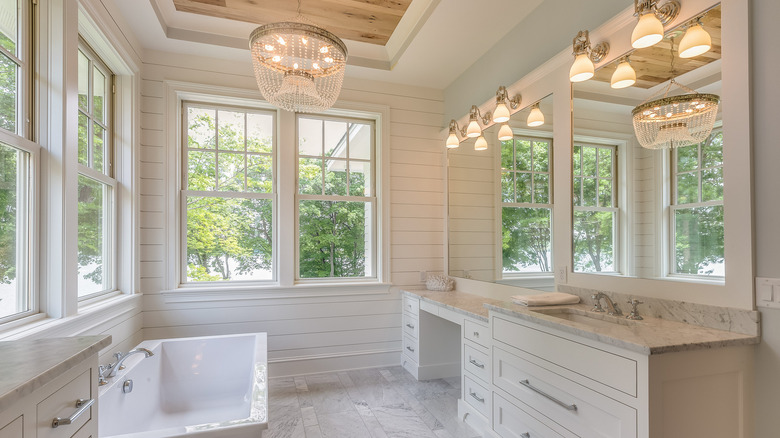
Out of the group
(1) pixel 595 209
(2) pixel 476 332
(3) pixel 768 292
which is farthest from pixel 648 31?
(2) pixel 476 332

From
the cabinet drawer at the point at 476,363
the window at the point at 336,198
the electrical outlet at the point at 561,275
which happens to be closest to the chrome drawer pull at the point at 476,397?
the cabinet drawer at the point at 476,363

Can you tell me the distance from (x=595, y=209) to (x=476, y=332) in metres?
1.04

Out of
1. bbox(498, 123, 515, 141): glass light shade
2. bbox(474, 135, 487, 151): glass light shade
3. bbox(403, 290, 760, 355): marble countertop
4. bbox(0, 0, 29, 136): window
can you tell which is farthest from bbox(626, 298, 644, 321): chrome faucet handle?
bbox(0, 0, 29, 136): window

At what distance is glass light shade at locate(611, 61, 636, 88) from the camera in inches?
77.1

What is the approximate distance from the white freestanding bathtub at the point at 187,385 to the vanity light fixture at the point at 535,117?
232 cm

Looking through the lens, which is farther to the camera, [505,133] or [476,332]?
[505,133]

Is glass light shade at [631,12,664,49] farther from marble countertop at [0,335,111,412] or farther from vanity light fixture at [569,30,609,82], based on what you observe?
marble countertop at [0,335,111,412]

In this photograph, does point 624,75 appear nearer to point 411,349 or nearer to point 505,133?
point 505,133

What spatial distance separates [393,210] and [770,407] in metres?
2.88

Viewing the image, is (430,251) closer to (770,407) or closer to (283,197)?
(283,197)

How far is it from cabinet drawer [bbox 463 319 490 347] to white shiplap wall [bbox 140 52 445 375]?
4.19 feet

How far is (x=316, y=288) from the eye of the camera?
362 cm

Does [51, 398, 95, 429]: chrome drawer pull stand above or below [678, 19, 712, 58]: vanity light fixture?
below

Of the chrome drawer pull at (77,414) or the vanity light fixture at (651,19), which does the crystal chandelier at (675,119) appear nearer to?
the vanity light fixture at (651,19)
